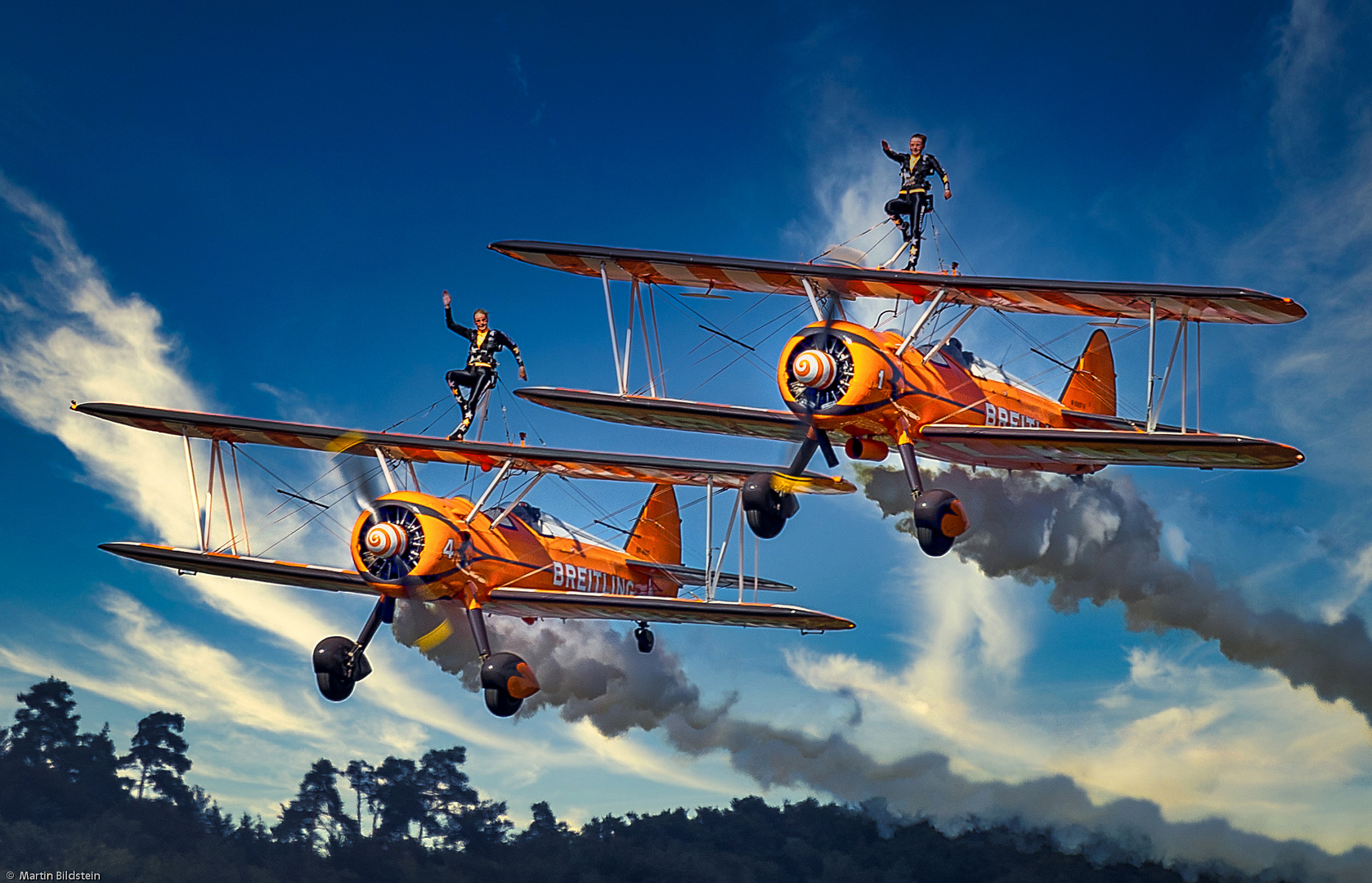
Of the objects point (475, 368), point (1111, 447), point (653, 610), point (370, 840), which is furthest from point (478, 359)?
point (370, 840)

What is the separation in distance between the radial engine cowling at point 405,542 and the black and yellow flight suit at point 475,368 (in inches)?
73.0

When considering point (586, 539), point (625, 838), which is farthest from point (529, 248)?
point (625, 838)

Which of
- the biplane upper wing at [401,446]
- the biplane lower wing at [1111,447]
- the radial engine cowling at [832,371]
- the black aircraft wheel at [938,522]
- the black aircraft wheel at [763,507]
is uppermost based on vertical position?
the biplane upper wing at [401,446]

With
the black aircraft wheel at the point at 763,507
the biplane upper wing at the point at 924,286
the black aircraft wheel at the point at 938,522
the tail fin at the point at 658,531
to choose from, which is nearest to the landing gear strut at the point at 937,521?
the black aircraft wheel at the point at 938,522

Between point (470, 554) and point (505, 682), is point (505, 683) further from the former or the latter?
point (470, 554)

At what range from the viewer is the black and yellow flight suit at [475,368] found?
22.1 metres

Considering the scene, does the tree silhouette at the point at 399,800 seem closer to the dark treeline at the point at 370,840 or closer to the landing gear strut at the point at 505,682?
the dark treeline at the point at 370,840

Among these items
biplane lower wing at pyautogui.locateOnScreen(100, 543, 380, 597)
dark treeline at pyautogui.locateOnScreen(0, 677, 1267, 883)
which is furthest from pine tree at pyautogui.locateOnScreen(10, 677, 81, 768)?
biplane lower wing at pyautogui.locateOnScreen(100, 543, 380, 597)

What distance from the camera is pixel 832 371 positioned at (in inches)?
656

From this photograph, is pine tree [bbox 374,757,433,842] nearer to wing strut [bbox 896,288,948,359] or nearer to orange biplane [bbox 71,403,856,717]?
orange biplane [bbox 71,403,856,717]

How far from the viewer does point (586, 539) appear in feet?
80.0

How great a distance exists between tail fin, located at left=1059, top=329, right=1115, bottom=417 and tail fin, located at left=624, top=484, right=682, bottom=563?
9.31 metres

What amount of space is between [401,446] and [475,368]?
2033 mm

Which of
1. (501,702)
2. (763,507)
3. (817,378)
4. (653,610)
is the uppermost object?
(817,378)
